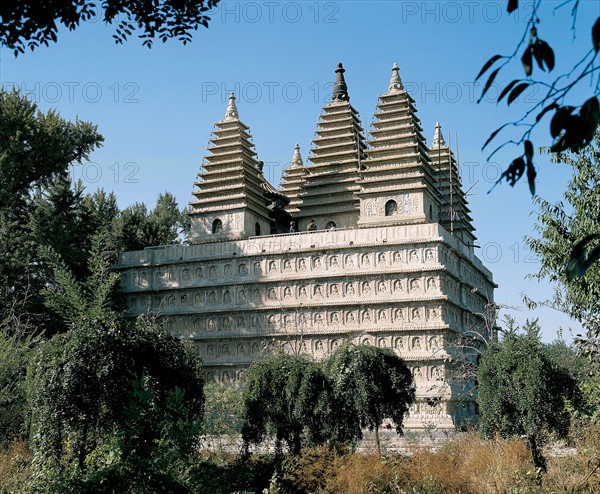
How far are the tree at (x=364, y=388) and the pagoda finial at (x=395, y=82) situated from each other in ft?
76.6

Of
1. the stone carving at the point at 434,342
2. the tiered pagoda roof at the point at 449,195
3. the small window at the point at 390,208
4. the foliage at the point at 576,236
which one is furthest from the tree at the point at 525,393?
the tiered pagoda roof at the point at 449,195

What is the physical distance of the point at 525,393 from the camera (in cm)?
1313

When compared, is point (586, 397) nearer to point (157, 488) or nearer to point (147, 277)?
point (157, 488)

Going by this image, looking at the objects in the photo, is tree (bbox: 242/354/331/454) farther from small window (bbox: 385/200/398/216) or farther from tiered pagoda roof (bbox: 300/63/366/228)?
tiered pagoda roof (bbox: 300/63/366/228)

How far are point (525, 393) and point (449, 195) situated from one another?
32.4 metres

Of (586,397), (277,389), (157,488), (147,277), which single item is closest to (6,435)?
(277,389)

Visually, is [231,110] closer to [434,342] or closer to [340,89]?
[340,89]

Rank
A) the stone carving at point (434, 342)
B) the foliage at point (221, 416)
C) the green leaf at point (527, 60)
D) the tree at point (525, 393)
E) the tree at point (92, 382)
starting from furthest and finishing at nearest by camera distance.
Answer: the stone carving at point (434, 342), the foliage at point (221, 416), the tree at point (525, 393), the tree at point (92, 382), the green leaf at point (527, 60)

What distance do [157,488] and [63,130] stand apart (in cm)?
3116

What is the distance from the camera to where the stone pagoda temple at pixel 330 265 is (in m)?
33.1

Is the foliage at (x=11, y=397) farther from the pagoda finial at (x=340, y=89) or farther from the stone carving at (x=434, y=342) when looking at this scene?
the pagoda finial at (x=340, y=89)

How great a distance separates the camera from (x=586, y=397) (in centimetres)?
1319

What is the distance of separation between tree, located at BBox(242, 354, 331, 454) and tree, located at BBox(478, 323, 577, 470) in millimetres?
3550

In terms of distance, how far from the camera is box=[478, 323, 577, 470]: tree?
13.0 meters
